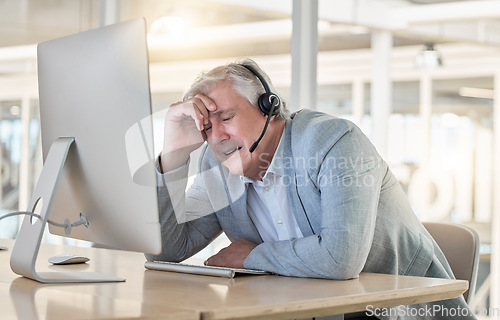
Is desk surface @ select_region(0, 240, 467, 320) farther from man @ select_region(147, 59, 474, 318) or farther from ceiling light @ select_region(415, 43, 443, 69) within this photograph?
ceiling light @ select_region(415, 43, 443, 69)

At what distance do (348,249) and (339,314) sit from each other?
8.6 inches

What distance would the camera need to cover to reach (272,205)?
1814 millimetres

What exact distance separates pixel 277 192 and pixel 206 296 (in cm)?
64

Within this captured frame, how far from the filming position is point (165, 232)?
1840mm

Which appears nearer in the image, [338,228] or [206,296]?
[206,296]

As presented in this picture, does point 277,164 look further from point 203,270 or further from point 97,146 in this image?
point 97,146

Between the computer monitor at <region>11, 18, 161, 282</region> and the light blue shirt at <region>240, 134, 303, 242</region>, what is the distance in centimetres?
53

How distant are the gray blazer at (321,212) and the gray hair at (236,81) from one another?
0.13m

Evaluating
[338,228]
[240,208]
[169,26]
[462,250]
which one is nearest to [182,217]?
[240,208]

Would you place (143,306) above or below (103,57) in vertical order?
below

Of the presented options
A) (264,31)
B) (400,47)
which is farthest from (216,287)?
(400,47)

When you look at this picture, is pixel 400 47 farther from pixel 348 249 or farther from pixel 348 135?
pixel 348 249

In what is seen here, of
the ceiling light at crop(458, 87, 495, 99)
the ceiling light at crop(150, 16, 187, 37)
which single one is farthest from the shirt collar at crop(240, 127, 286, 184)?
the ceiling light at crop(458, 87, 495, 99)

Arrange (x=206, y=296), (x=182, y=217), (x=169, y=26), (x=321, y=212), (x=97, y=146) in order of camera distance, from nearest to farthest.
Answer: (x=206, y=296), (x=97, y=146), (x=321, y=212), (x=182, y=217), (x=169, y=26)
